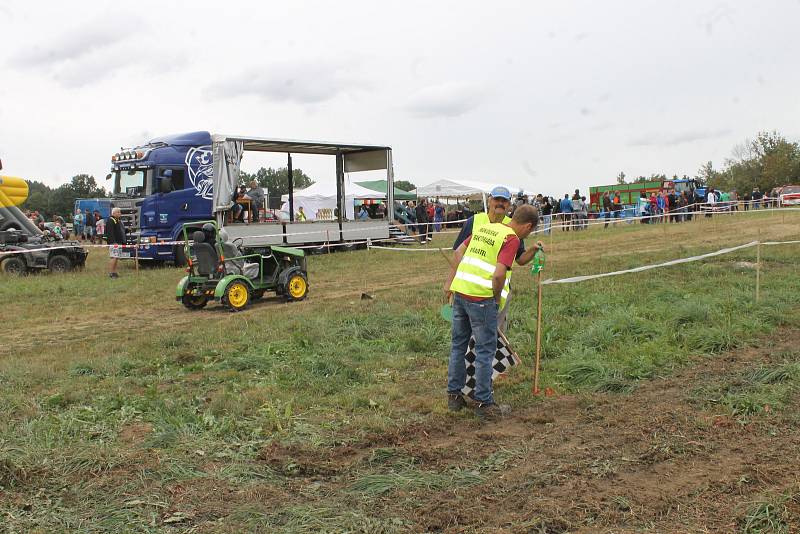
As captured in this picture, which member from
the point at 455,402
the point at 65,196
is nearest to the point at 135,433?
the point at 455,402

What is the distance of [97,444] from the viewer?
4.84 metres

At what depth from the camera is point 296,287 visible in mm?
12133

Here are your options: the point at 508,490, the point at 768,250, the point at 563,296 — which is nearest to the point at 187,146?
the point at 563,296

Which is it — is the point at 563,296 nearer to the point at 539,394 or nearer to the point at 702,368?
the point at 702,368

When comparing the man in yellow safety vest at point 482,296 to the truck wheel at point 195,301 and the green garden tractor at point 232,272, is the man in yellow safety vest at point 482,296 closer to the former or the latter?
the green garden tractor at point 232,272

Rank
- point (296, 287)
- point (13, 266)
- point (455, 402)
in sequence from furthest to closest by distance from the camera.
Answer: point (13, 266) → point (296, 287) → point (455, 402)

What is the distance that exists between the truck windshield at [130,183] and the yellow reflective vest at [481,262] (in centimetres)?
1526

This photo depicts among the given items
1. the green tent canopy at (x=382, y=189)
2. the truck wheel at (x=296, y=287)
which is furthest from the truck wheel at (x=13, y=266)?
the green tent canopy at (x=382, y=189)

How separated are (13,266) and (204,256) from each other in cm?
822

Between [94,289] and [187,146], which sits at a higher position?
[187,146]

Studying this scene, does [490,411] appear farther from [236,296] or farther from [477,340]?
[236,296]

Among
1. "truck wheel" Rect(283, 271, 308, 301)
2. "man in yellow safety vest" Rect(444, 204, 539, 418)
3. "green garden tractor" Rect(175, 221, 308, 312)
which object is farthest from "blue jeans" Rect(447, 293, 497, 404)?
"truck wheel" Rect(283, 271, 308, 301)

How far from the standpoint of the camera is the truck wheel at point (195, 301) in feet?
37.5

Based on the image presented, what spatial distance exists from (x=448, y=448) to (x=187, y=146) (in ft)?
53.1
